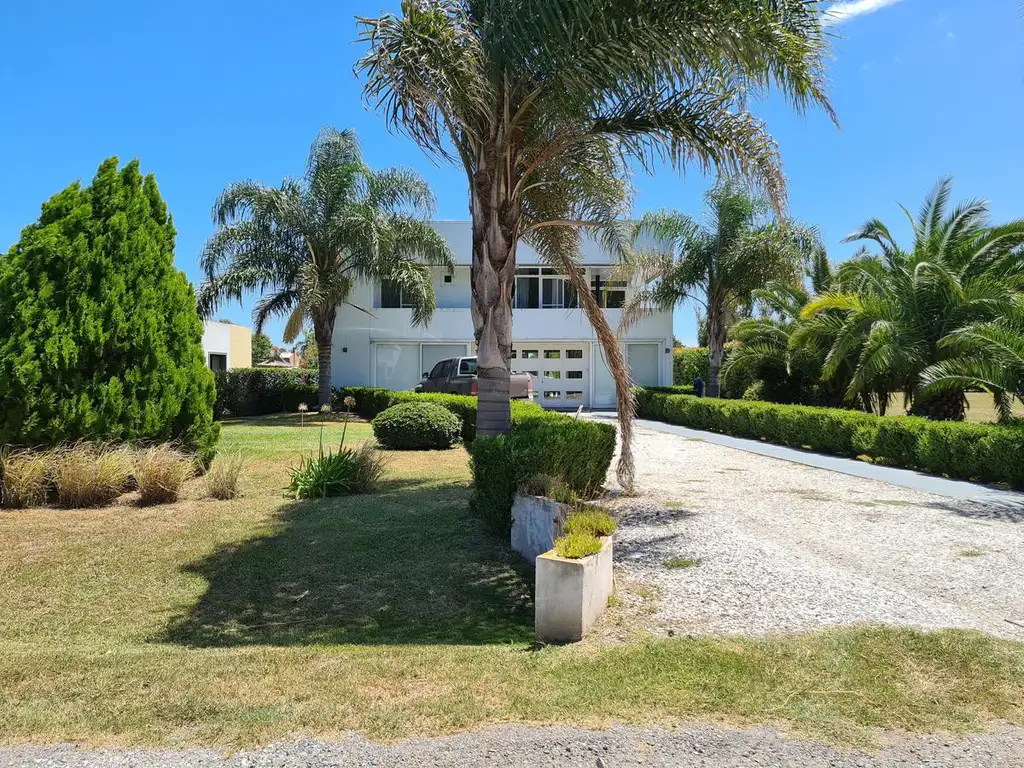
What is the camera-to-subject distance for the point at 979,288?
12328mm

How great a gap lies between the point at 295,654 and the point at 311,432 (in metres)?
13.6

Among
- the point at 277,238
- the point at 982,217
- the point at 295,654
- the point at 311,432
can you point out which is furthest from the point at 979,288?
the point at 277,238

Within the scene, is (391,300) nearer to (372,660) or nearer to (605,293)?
(605,293)

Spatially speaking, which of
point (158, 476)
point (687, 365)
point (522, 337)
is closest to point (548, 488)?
point (158, 476)

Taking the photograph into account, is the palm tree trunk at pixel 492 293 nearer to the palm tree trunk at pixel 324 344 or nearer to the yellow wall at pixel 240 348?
the palm tree trunk at pixel 324 344

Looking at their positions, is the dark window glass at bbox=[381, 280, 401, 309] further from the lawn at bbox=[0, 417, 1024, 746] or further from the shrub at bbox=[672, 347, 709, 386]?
the lawn at bbox=[0, 417, 1024, 746]

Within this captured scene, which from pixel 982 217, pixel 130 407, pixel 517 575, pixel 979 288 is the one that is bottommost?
pixel 517 575

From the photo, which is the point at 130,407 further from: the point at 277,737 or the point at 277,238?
the point at 277,238

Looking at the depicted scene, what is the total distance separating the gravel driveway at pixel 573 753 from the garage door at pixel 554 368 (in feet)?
79.5

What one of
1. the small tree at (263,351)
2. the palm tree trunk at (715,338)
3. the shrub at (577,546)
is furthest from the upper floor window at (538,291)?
the small tree at (263,351)

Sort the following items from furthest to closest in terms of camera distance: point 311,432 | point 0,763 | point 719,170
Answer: point 311,432
point 719,170
point 0,763

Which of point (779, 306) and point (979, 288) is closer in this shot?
point (979, 288)

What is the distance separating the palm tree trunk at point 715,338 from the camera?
67.2ft

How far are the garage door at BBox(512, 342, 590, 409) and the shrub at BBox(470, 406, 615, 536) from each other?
19.5 metres
